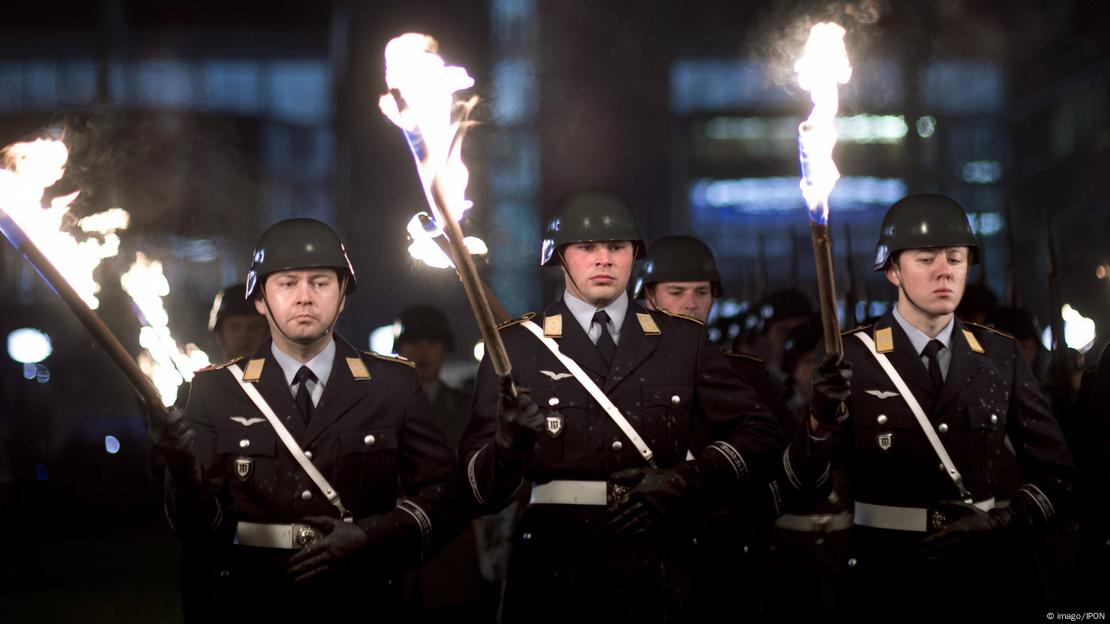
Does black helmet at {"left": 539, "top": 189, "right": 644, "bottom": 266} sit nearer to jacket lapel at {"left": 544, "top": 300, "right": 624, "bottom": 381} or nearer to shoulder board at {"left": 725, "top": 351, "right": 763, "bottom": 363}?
jacket lapel at {"left": 544, "top": 300, "right": 624, "bottom": 381}

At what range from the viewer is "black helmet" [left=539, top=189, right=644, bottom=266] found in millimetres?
5789

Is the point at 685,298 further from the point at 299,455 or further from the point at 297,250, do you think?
the point at 299,455

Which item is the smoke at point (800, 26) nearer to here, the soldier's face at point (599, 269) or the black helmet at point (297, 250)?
the soldier's face at point (599, 269)

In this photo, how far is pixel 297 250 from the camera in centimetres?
555

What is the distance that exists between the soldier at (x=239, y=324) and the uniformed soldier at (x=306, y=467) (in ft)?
8.30

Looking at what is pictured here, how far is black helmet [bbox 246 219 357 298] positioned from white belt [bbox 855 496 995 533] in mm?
2519

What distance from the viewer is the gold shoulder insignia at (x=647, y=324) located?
5.68m

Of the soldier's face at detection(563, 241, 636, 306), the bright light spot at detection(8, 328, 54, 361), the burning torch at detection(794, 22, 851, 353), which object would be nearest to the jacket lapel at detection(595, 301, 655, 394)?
the soldier's face at detection(563, 241, 636, 306)

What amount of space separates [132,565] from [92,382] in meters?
4.73

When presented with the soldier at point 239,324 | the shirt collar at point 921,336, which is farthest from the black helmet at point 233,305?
the shirt collar at point 921,336

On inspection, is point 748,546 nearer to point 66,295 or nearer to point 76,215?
point 66,295

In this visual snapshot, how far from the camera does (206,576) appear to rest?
537 cm

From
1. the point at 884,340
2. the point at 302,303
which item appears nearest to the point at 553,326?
the point at 302,303

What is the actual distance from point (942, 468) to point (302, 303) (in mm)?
2812
